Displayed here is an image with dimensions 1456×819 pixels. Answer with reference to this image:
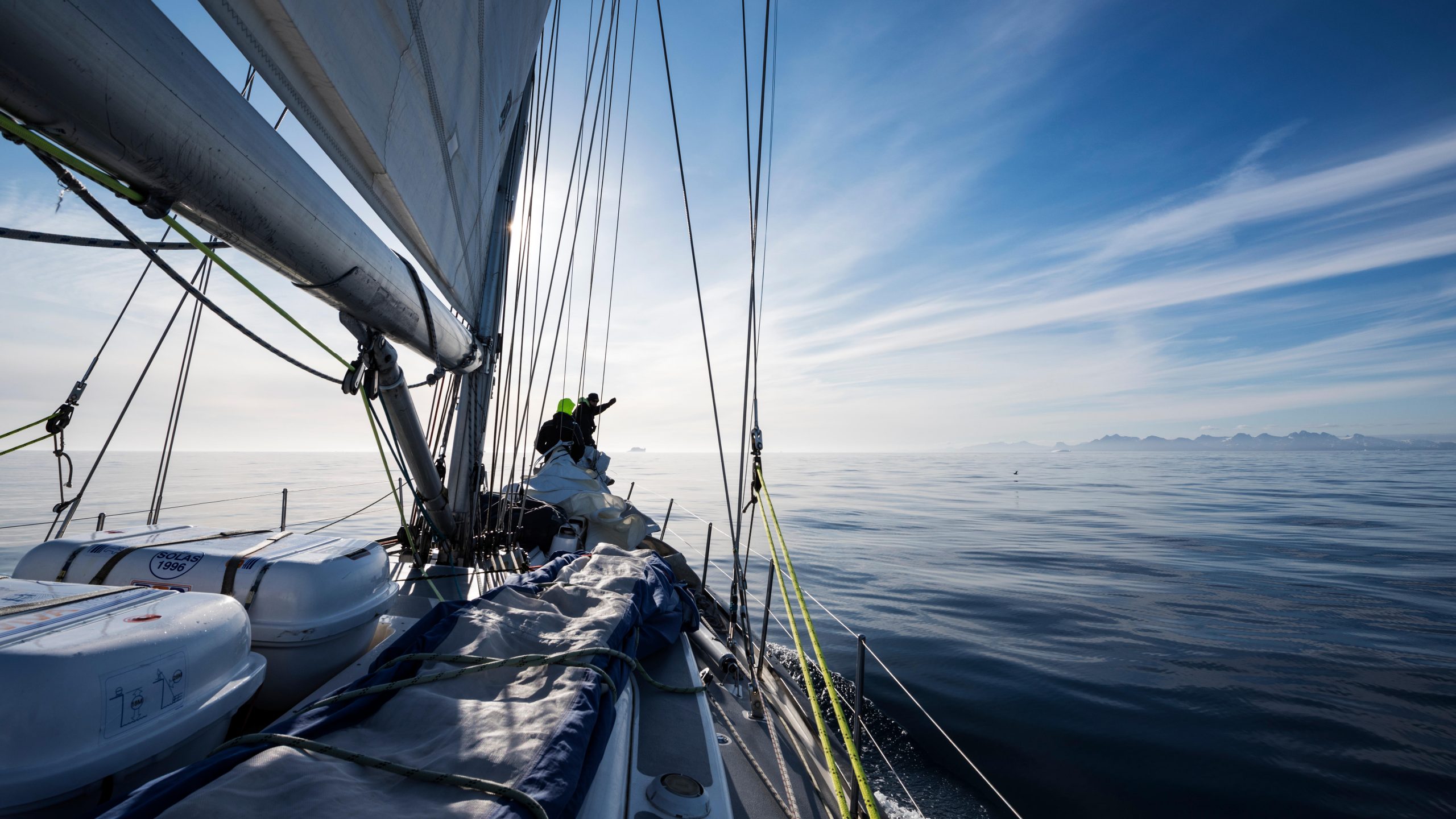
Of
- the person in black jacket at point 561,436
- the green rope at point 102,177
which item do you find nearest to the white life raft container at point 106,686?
the green rope at point 102,177

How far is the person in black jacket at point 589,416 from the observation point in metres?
9.33

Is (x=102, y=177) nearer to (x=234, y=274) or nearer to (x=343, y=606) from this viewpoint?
(x=234, y=274)

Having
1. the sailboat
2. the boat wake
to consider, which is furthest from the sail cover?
the boat wake

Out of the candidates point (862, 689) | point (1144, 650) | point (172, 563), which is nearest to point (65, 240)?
point (172, 563)

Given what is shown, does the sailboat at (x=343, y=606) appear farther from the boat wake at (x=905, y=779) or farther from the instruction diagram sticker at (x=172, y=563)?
the boat wake at (x=905, y=779)

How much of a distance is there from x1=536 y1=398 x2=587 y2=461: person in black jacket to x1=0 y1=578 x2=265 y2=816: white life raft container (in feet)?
22.4

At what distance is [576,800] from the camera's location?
4.60 ft

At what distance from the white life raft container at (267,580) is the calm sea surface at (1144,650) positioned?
3305 mm

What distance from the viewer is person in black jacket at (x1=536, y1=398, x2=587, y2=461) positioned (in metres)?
8.59

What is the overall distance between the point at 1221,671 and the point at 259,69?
332 inches

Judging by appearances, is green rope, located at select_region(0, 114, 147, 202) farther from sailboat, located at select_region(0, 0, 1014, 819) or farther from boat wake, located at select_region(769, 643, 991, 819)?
boat wake, located at select_region(769, 643, 991, 819)

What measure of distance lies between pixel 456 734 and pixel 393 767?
0.68 ft

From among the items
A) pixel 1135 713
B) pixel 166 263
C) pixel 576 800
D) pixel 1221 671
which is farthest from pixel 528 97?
pixel 1221 671

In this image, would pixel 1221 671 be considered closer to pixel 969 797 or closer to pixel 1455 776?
pixel 1455 776
